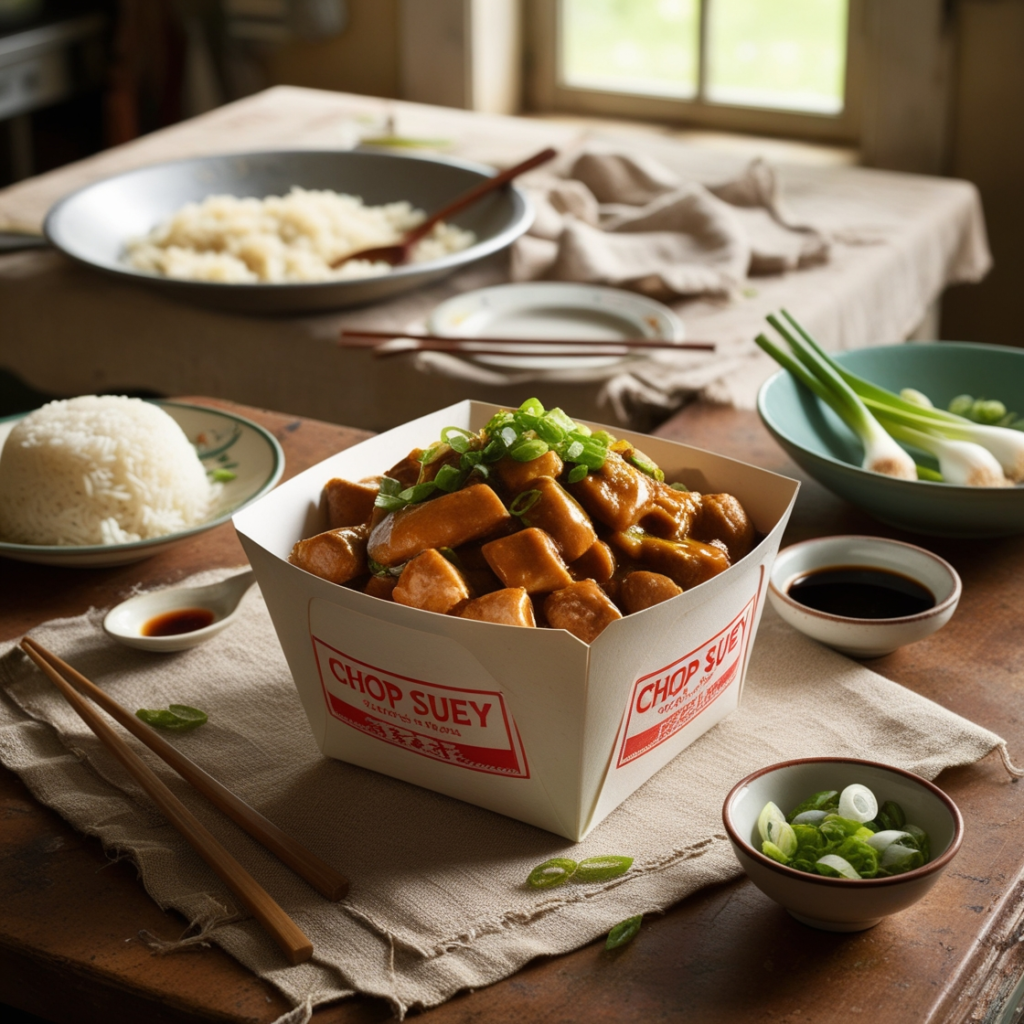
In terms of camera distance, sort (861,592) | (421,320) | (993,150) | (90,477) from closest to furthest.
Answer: (861,592) → (90,477) → (421,320) → (993,150)

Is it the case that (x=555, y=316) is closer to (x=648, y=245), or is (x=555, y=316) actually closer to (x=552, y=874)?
(x=648, y=245)

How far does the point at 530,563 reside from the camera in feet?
3.04

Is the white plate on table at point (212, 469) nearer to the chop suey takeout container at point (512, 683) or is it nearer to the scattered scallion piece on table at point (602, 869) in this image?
the chop suey takeout container at point (512, 683)

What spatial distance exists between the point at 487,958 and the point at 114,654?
56 centimetres

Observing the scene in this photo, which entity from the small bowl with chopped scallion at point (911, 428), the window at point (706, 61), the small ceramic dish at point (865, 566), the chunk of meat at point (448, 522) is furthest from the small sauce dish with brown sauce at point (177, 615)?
the window at point (706, 61)

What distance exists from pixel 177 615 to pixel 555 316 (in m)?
1.03

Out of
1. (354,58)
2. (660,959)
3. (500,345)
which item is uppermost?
(354,58)

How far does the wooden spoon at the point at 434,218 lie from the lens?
7.35ft

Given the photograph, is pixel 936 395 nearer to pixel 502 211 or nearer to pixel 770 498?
pixel 770 498

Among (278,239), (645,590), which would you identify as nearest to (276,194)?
(278,239)

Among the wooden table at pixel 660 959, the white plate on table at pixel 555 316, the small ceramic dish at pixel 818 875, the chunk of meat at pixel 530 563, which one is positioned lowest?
the wooden table at pixel 660 959

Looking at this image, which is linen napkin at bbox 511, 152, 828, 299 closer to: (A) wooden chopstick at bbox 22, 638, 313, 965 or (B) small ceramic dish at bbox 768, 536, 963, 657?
(B) small ceramic dish at bbox 768, 536, 963, 657

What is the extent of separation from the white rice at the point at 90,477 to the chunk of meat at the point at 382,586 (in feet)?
1.57

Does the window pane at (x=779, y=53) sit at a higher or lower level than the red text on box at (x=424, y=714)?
higher
